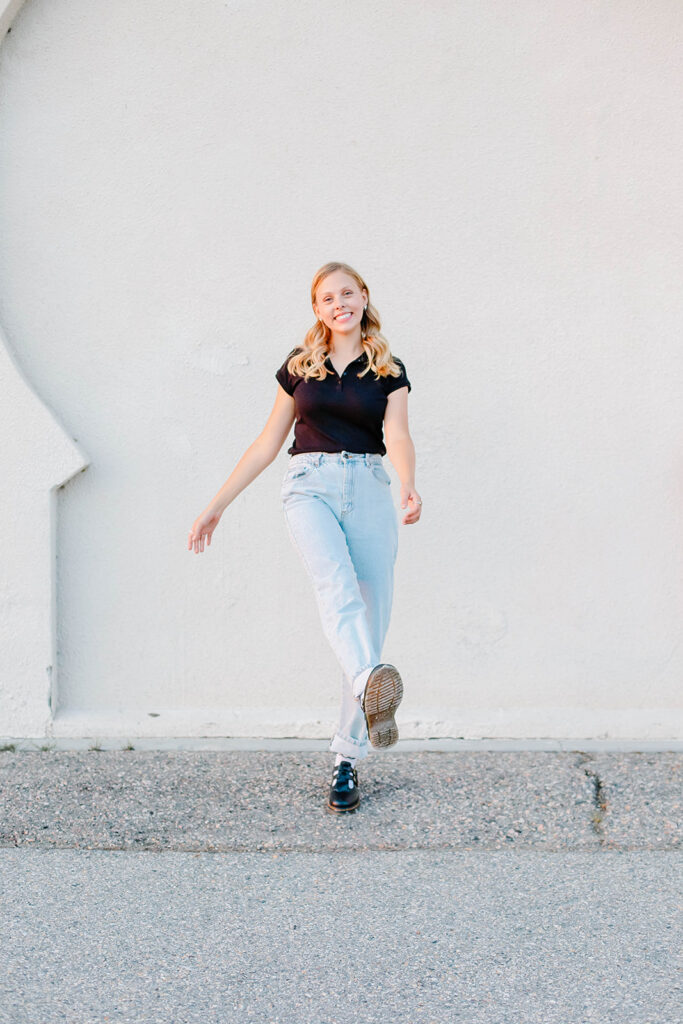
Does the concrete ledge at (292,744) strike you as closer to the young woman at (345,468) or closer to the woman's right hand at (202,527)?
the young woman at (345,468)

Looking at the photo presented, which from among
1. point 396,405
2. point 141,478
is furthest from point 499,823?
point 141,478

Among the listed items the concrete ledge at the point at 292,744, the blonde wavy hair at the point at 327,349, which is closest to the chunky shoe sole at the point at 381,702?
the blonde wavy hair at the point at 327,349

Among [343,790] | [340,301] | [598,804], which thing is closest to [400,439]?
[340,301]

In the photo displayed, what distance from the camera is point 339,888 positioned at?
328 centimetres

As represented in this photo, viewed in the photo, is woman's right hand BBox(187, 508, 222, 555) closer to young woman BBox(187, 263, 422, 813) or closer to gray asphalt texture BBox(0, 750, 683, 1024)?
young woman BBox(187, 263, 422, 813)

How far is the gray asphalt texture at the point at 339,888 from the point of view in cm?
257

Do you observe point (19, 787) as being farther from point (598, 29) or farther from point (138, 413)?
point (598, 29)

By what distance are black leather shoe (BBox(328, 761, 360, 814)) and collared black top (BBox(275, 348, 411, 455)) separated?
3.76 feet

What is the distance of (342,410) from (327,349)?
263 mm

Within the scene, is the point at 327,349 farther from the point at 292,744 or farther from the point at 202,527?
the point at 292,744

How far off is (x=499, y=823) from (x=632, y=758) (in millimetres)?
1034

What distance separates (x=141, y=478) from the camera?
493cm

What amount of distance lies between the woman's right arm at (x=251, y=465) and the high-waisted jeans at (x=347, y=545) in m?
0.18

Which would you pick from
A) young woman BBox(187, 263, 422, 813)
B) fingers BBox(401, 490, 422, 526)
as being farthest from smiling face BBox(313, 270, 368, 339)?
fingers BBox(401, 490, 422, 526)
